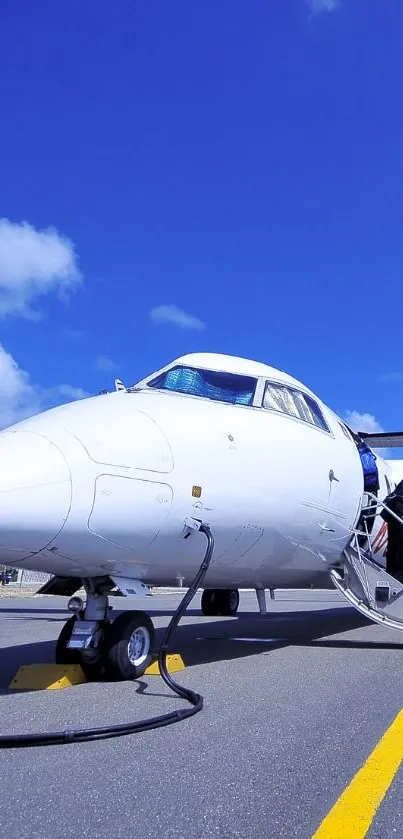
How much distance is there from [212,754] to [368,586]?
5.56 m

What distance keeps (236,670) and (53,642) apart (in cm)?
354

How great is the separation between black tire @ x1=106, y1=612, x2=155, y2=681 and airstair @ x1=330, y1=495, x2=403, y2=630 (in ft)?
10.9

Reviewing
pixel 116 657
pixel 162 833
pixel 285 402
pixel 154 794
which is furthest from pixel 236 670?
pixel 162 833

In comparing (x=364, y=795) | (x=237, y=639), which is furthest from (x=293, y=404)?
(x=364, y=795)

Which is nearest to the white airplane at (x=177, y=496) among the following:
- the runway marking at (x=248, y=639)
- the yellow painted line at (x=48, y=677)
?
the yellow painted line at (x=48, y=677)

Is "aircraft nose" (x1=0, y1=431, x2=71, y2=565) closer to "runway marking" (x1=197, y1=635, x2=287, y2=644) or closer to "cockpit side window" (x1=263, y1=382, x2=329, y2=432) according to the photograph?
"cockpit side window" (x1=263, y1=382, x2=329, y2=432)

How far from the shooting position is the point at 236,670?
7.35 meters

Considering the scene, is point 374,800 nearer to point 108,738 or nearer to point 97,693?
point 108,738

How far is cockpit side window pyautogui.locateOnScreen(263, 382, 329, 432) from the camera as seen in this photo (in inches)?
316

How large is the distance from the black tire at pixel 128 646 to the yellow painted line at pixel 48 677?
33cm

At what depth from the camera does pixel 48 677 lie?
6305 millimetres

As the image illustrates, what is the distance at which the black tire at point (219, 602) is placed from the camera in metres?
15.2

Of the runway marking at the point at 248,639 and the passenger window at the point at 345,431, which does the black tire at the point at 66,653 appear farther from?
the passenger window at the point at 345,431

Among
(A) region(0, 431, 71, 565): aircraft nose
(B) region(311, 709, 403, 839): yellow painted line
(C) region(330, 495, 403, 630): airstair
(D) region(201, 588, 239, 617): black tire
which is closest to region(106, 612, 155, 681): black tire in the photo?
(A) region(0, 431, 71, 565): aircraft nose
